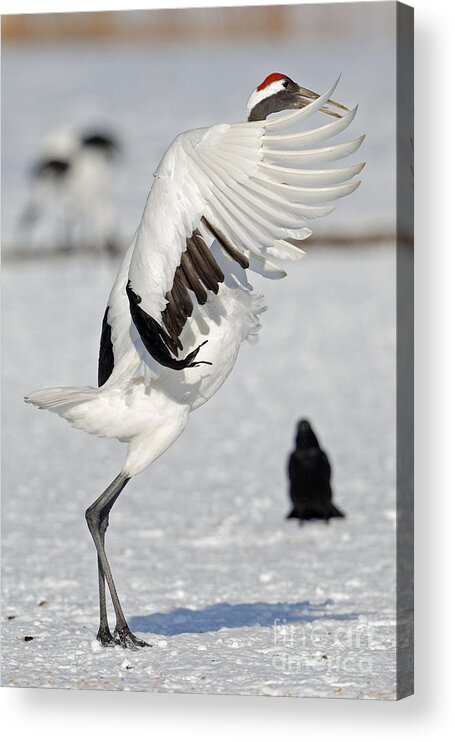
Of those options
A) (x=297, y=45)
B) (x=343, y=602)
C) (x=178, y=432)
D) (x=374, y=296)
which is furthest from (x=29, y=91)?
(x=374, y=296)

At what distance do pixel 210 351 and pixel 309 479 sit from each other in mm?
2757

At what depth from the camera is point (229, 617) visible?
19.1 feet

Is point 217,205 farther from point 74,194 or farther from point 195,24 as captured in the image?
point 74,194

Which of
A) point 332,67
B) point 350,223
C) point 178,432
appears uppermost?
point 332,67

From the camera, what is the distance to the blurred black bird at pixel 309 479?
7547mm

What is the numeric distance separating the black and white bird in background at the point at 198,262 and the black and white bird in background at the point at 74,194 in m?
1.76

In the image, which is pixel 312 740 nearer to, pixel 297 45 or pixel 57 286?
pixel 297 45

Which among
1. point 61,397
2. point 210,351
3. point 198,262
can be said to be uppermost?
point 198,262

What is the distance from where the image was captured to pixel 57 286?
7.52 m

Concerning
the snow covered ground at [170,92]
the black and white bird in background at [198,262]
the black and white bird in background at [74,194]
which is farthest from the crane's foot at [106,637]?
the black and white bird in background at [74,194]

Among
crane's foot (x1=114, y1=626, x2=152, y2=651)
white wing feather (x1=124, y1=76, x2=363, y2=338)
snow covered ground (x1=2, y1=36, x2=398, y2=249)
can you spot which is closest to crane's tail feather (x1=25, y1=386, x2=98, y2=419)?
white wing feather (x1=124, y1=76, x2=363, y2=338)

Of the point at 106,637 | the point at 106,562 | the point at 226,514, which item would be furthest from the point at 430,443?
the point at 226,514

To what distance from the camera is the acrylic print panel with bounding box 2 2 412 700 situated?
4781 millimetres

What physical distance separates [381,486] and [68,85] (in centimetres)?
233
